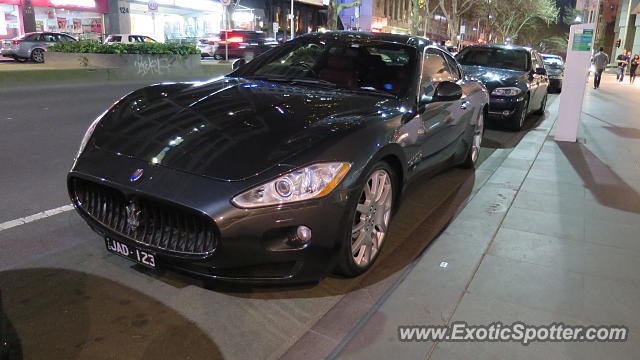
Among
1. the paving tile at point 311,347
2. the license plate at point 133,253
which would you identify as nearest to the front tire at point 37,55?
the license plate at point 133,253

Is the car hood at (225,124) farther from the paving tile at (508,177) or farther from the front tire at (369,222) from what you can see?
the paving tile at (508,177)

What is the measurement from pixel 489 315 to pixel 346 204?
1.04m

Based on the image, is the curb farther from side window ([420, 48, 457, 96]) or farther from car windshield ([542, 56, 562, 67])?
car windshield ([542, 56, 562, 67])

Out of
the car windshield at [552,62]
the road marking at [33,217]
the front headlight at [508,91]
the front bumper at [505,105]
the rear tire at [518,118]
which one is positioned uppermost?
the car windshield at [552,62]

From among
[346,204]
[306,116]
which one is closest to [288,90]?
[306,116]

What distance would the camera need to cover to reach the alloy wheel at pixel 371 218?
3.24 metres

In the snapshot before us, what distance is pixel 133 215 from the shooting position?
Result: 2.79m

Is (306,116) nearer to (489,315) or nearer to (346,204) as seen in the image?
(346,204)

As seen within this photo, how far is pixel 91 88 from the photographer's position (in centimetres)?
1336

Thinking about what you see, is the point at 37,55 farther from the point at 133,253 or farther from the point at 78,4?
the point at 133,253

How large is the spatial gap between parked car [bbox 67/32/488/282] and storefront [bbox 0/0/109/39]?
89.8 ft

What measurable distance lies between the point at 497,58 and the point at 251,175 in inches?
362

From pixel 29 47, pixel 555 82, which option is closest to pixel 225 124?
pixel 555 82

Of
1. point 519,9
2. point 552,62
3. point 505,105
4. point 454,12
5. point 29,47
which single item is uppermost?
point 519,9
